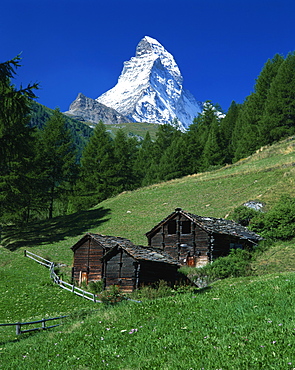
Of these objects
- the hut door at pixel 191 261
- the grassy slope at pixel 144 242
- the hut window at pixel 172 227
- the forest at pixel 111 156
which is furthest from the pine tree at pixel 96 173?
the hut door at pixel 191 261

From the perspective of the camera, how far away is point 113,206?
194 feet

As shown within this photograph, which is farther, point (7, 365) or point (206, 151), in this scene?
point (206, 151)

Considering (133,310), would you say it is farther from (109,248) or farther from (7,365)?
(109,248)

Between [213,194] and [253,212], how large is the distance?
15.2 metres

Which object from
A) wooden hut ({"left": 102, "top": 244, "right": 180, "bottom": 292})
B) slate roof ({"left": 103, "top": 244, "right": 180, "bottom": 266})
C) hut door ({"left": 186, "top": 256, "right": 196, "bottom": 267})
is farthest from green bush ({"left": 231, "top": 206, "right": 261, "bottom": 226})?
slate roof ({"left": 103, "top": 244, "right": 180, "bottom": 266})

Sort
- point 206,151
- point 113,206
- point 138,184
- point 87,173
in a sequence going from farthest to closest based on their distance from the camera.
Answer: point 138,184, point 206,151, point 87,173, point 113,206

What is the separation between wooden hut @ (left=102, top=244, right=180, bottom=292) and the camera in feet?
94.7

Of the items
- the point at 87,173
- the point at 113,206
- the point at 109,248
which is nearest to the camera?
the point at 109,248

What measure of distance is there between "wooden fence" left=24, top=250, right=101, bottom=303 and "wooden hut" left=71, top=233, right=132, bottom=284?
96.8 inches

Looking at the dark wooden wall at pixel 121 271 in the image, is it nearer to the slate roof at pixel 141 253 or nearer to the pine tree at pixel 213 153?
the slate roof at pixel 141 253

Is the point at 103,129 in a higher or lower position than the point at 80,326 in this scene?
higher

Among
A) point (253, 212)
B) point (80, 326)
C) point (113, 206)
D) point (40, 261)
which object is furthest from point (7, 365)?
point (113, 206)

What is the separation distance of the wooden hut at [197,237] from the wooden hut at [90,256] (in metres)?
4.72

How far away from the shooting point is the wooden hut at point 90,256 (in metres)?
33.7
